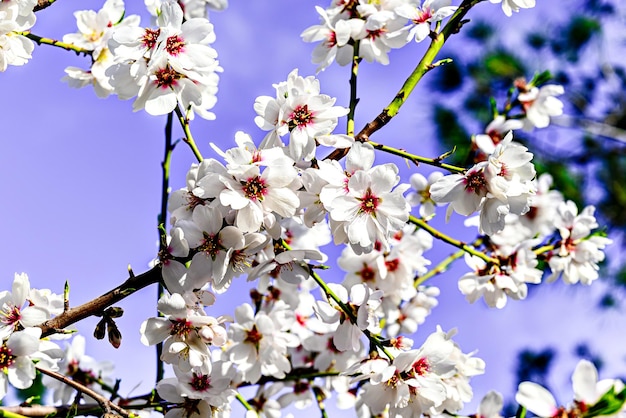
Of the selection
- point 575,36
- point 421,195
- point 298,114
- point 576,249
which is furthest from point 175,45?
point 575,36

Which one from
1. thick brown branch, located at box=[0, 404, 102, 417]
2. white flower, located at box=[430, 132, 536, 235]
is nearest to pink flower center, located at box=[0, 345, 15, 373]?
thick brown branch, located at box=[0, 404, 102, 417]

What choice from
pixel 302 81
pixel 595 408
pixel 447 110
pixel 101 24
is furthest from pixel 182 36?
pixel 447 110

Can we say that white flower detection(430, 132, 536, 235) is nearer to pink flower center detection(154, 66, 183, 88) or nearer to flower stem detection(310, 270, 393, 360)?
flower stem detection(310, 270, 393, 360)

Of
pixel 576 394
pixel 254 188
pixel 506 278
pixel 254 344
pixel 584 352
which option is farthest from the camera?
pixel 584 352

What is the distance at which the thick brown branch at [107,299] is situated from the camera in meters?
0.79

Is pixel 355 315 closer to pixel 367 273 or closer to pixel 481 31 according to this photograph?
pixel 367 273

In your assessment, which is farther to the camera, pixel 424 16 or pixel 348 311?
pixel 424 16

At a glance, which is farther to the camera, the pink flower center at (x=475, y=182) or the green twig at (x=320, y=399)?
the green twig at (x=320, y=399)

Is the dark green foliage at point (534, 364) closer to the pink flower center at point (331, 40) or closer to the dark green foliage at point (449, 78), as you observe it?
the dark green foliage at point (449, 78)

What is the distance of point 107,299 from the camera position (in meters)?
0.79

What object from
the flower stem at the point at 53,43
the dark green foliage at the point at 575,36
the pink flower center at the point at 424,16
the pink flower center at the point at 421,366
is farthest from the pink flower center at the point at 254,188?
the dark green foliage at the point at 575,36

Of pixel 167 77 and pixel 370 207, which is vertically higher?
pixel 167 77

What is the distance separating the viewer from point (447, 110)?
6691 mm

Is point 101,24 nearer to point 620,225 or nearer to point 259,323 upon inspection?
point 259,323
